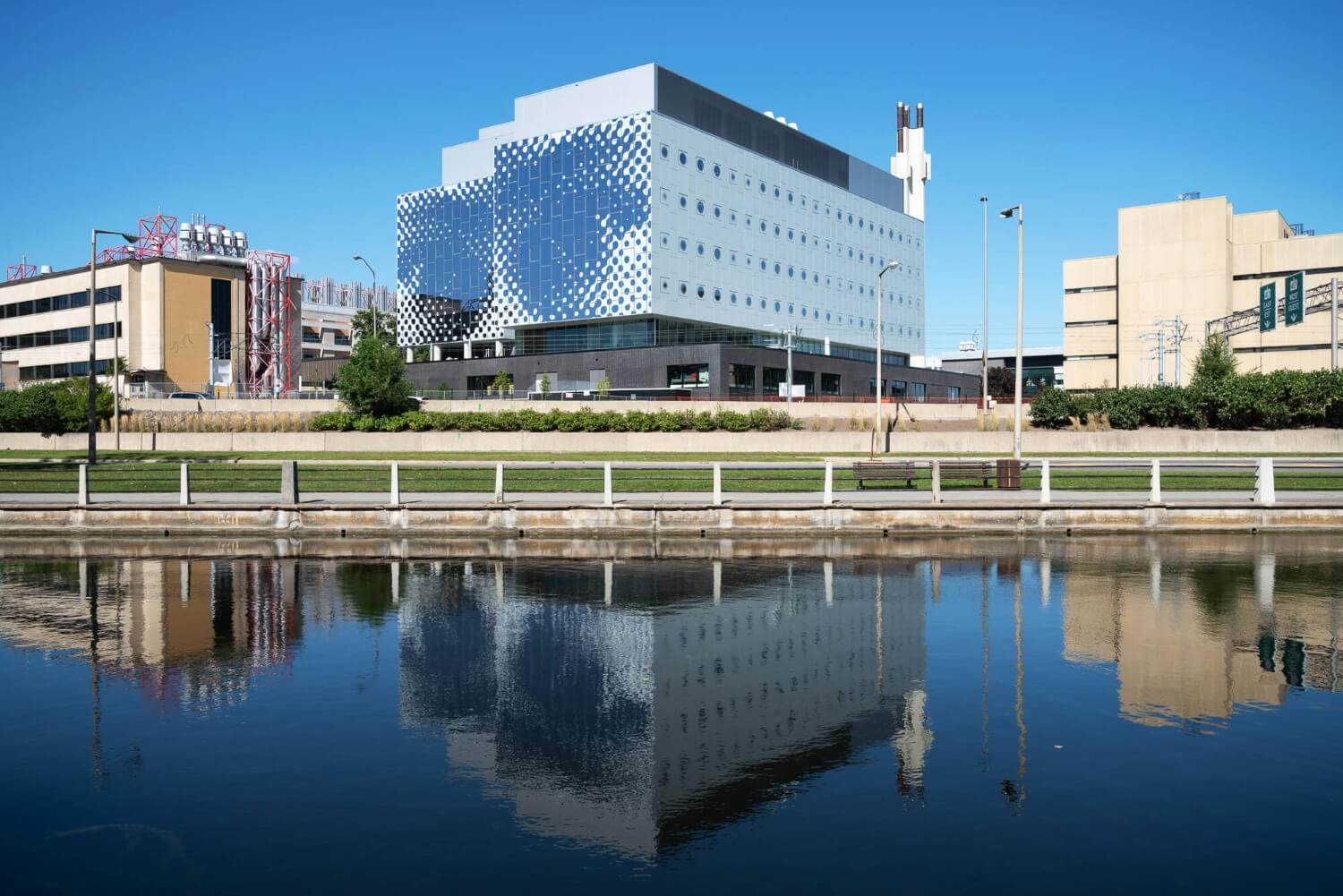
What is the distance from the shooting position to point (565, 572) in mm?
18328

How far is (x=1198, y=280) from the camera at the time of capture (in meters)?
95.1

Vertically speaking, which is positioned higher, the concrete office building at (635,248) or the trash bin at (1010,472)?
the concrete office building at (635,248)

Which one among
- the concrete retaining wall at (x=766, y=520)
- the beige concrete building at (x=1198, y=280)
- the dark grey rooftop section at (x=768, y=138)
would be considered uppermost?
the dark grey rooftop section at (x=768, y=138)

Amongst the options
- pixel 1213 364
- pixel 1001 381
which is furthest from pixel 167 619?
pixel 1001 381

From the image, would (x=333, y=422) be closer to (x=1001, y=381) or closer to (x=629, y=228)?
(x=629, y=228)

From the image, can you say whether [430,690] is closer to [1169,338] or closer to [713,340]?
[713,340]

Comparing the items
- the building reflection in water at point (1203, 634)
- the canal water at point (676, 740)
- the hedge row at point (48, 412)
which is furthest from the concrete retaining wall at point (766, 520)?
the hedge row at point (48, 412)

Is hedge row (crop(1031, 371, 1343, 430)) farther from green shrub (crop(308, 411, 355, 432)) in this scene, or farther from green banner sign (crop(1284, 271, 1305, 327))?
green shrub (crop(308, 411, 355, 432))

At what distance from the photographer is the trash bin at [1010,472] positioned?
29156mm

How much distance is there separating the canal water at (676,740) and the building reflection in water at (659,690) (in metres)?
0.05

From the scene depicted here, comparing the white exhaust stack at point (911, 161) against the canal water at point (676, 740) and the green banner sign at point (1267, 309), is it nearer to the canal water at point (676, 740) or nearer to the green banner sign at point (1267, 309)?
the green banner sign at point (1267, 309)

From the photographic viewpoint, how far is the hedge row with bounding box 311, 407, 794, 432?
52250 mm

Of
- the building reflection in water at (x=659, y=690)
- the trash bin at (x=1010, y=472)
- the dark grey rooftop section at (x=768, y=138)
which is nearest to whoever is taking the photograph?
the building reflection in water at (x=659, y=690)

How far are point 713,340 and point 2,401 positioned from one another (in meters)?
51.6
